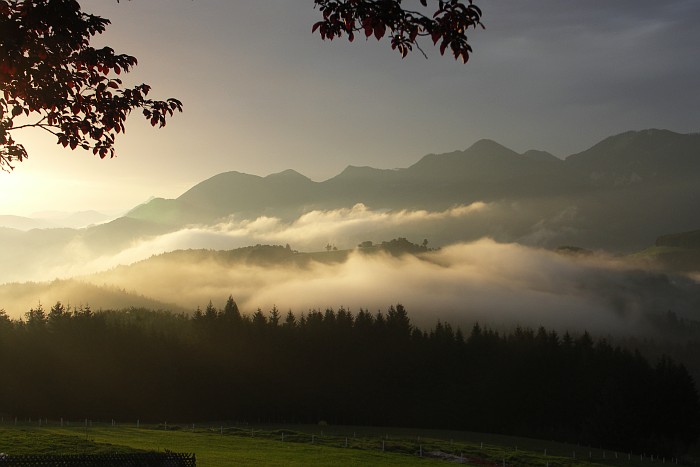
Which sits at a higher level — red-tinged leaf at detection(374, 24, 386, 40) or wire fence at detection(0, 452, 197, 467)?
red-tinged leaf at detection(374, 24, 386, 40)

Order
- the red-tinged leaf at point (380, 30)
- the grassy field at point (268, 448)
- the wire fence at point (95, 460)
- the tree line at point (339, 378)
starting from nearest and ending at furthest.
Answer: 1. the red-tinged leaf at point (380, 30)
2. the wire fence at point (95, 460)
3. the grassy field at point (268, 448)
4. the tree line at point (339, 378)

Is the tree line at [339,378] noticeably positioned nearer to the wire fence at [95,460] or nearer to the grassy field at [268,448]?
the grassy field at [268,448]

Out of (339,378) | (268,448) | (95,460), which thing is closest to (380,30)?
(95,460)

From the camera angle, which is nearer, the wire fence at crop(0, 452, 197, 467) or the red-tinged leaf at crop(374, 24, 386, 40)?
the red-tinged leaf at crop(374, 24, 386, 40)

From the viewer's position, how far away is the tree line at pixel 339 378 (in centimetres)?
13138

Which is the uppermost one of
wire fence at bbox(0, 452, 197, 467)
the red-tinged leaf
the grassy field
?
the red-tinged leaf

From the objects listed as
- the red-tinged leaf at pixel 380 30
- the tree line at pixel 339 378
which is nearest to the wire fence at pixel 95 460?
the red-tinged leaf at pixel 380 30

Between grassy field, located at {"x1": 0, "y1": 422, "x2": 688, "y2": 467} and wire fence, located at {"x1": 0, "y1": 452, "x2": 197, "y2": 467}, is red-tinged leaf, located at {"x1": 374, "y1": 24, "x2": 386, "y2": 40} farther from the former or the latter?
grassy field, located at {"x1": 0, "y1": 422, "x2": 688, "y2": 467}

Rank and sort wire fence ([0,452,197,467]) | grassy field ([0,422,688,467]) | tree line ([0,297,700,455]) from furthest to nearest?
tree line ([0,297,700,455])
grassy field ([0,422,688,467])
wire fence ([0,452,197,467])

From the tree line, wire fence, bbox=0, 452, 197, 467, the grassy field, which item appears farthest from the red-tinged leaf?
the tree line

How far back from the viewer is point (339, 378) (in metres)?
162

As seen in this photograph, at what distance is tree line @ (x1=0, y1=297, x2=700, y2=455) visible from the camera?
131375 mm

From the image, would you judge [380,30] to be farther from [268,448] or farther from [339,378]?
[339,378]

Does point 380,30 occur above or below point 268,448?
above
